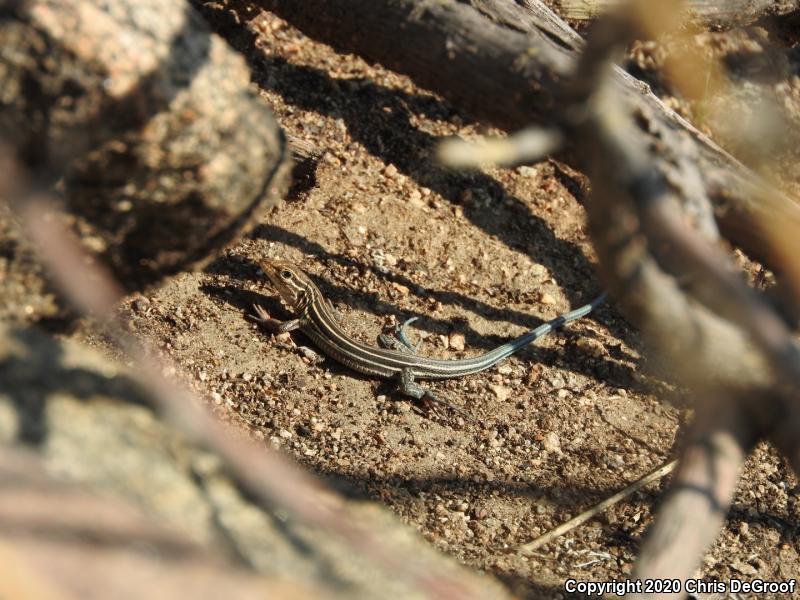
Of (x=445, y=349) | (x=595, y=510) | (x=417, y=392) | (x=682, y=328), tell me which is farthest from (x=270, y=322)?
(x=682, y=328)

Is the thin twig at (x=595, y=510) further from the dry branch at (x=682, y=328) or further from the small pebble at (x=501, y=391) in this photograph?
the dry branch at (x=682, y=328)

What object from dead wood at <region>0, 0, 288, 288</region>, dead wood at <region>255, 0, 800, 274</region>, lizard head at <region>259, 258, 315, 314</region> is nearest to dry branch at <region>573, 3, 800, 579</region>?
dead wood at <region>255, 0, 800, 274</region>

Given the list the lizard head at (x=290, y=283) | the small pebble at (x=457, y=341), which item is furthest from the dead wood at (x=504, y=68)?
the small pebble at (x=457, y=341)

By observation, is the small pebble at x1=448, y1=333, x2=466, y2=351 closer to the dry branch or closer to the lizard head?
the lizard head

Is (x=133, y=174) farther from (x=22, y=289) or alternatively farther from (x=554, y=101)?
(x=554, y=101)

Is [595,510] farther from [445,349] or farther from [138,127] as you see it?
[138,127]

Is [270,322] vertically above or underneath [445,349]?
underneath

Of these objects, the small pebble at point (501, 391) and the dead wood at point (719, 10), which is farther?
the dead wood at point (719, 10)
